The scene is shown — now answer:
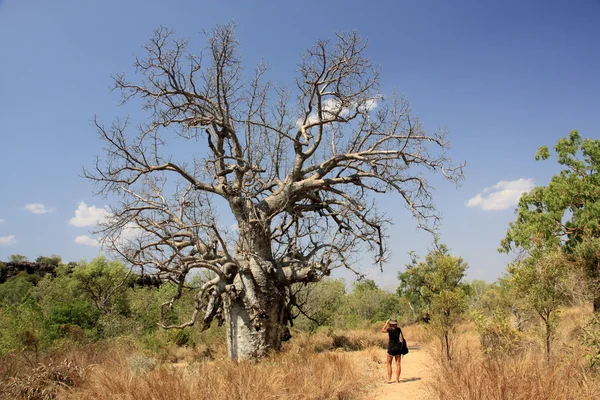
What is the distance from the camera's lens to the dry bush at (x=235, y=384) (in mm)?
5112

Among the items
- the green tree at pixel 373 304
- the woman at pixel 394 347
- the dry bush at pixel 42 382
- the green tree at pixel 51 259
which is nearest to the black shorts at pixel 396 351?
the woman at pixel 394 347

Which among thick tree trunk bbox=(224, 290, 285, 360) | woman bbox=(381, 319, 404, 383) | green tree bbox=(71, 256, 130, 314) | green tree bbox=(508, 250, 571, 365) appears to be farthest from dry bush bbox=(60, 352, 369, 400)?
green tree bbox=(71, 256, 130, 314)

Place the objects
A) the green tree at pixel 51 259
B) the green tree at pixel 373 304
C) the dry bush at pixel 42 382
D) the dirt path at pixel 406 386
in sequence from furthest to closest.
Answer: the green tree at pixel 51 259
the green tree at pixel 373 304
the dirt path at pixel 406 386
the dry bush at pixel 42 382

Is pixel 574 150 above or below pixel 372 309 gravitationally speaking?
above

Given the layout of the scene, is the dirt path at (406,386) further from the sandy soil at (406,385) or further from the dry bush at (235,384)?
the dry bush at (235,384)

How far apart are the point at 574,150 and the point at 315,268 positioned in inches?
625

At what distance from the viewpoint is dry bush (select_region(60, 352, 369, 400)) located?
511 cm

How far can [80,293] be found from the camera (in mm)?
37594

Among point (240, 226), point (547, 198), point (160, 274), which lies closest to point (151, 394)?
point (160, 274)

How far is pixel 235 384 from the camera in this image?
18.3 feet

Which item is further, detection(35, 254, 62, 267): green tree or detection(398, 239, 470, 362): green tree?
detection(35, 254, 62, 267): green tree

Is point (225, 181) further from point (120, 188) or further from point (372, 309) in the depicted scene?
point (372, 309)

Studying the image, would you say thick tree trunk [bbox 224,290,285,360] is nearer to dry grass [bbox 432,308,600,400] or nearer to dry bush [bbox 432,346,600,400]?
dry grass [bbox 432,308,600,400]

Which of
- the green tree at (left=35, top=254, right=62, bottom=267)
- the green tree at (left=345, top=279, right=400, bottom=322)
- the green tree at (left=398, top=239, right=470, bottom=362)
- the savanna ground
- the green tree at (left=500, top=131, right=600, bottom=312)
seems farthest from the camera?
the green tree at (left=35, top=254, right=62, bottom=267)
